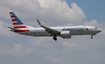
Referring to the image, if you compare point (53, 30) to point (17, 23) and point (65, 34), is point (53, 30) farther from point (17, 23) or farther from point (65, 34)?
point (17, 23)

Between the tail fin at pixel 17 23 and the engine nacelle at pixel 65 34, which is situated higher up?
the tail fin at pixel 17 23

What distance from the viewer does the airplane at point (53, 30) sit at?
88438mm

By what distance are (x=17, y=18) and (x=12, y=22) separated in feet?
8.14

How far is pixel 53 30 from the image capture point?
9006cm

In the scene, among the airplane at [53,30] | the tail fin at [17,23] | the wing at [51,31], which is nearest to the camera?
the airplane at [53,30]

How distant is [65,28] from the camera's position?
90625 millimetres

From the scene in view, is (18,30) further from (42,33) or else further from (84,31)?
(84,31)

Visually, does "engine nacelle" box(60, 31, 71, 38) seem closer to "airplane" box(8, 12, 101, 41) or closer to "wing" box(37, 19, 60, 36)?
"airplane" box(8, 12, 101, 41)

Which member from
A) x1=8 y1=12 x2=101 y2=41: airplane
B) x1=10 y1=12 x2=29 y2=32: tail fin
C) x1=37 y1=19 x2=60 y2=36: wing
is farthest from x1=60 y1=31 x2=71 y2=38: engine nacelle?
x1=10 y1=12 x2=29 y2=32: tail fin

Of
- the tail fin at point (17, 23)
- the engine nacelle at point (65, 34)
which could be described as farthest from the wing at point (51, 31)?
the tail fin at point (17, 23)

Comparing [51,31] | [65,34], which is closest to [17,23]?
[51,31]

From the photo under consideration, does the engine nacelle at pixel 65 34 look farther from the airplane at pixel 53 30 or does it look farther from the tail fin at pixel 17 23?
the tail fin at pixel 17 23

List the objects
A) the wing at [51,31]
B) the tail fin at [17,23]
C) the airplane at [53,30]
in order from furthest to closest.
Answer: the tail fin at [17,23] → the wing at [51,31] → the airplane at [53,30]

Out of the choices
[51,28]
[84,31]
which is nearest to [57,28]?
[51,28]
